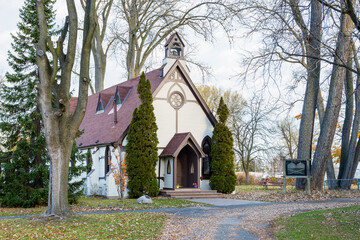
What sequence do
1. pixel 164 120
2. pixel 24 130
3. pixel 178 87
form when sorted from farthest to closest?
pixel 178 87, pixel 164 120, pixel 24 130

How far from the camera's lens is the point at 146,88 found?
2266 centimetres

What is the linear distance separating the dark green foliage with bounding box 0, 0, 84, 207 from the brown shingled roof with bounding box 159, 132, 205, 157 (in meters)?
6.46

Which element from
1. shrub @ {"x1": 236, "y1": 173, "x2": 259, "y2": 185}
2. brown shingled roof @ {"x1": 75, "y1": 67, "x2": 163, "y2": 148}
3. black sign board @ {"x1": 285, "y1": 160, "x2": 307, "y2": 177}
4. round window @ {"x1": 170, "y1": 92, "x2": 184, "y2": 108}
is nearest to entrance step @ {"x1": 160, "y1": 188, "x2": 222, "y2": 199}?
brown shingled roof @ {"x1": 75, "y1": 67, "x2": 163, "y2": 148}

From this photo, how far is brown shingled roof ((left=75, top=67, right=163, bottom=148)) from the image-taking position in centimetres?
2395

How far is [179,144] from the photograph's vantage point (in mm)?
23172

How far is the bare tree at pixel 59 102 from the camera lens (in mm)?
12000

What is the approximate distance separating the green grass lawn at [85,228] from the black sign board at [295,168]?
421 inches

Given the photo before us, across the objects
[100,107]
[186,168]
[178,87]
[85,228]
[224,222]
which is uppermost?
[178,87]

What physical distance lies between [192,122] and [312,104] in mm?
7522

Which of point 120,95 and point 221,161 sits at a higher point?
point 120,95

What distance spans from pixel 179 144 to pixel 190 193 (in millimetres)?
2934

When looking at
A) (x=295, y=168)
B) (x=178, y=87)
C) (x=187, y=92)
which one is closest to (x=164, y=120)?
(x=178, y=87)

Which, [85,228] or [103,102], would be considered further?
[103,102]

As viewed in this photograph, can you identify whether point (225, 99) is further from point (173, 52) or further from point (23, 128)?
point (23, 128)
